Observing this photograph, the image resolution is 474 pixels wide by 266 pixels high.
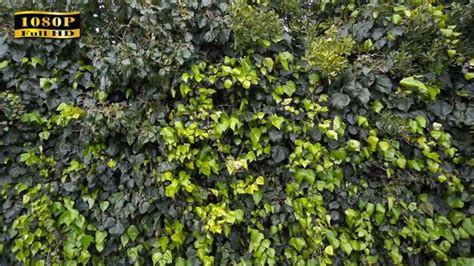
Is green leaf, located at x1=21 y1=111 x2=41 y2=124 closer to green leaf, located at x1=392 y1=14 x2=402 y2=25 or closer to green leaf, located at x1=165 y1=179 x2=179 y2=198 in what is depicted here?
green leaf, located at x1=165 y1=179 x2=179 y2=198

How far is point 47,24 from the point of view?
2.00m

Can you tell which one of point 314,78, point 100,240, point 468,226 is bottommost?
point 100,240

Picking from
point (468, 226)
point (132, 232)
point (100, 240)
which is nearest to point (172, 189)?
point (132, 232)

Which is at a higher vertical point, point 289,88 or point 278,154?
point 289,88

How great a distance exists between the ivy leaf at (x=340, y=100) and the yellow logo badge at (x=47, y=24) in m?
1.67

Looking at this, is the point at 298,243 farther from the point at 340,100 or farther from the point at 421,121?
the point at 421,121

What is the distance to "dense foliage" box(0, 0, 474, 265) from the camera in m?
1.87

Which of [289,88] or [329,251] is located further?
[289,88]

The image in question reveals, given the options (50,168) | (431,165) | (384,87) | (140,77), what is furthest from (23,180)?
(431,165)

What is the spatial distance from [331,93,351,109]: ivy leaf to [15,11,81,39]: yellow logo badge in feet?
5.49

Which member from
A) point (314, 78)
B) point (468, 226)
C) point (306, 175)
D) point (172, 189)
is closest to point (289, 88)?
point (314, 78)

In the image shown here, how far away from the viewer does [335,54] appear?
186 cm

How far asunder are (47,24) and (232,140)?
4.58 feet

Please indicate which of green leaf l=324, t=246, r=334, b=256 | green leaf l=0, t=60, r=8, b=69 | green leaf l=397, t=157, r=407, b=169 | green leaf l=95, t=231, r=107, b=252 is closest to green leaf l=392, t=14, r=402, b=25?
green leaf l=397, t=157, r=407, b=169
